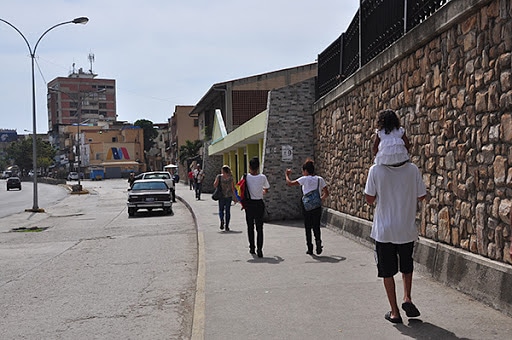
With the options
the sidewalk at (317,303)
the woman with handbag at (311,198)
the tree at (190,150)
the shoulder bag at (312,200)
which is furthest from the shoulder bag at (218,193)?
the tree at (190,150)

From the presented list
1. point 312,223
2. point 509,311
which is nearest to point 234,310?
point 509,311

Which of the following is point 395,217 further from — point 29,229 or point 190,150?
point 190,150

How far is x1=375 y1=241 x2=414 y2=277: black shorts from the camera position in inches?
215

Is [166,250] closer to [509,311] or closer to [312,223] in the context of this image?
[312,223]

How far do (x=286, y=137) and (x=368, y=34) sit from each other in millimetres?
5647

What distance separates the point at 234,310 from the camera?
21.1 ft

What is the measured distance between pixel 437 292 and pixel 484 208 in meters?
1.10

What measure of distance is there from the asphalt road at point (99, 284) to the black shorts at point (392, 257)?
2074 mm

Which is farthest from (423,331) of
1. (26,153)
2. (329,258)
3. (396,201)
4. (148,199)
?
(26,153)

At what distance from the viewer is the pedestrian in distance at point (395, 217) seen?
5.40 metres

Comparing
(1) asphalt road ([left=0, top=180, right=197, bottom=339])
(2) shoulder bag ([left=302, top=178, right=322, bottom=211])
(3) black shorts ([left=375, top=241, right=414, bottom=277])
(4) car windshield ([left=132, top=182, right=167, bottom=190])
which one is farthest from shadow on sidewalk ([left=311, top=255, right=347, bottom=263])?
(4) car windshield ([left=132, top=182, right=167, bottom=190])

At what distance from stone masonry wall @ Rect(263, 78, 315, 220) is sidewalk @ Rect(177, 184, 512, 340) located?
5.77 m

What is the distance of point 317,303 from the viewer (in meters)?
6.54

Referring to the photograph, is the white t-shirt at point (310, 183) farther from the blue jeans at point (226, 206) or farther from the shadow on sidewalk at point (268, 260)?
the blue jeans at point (226, 206)
